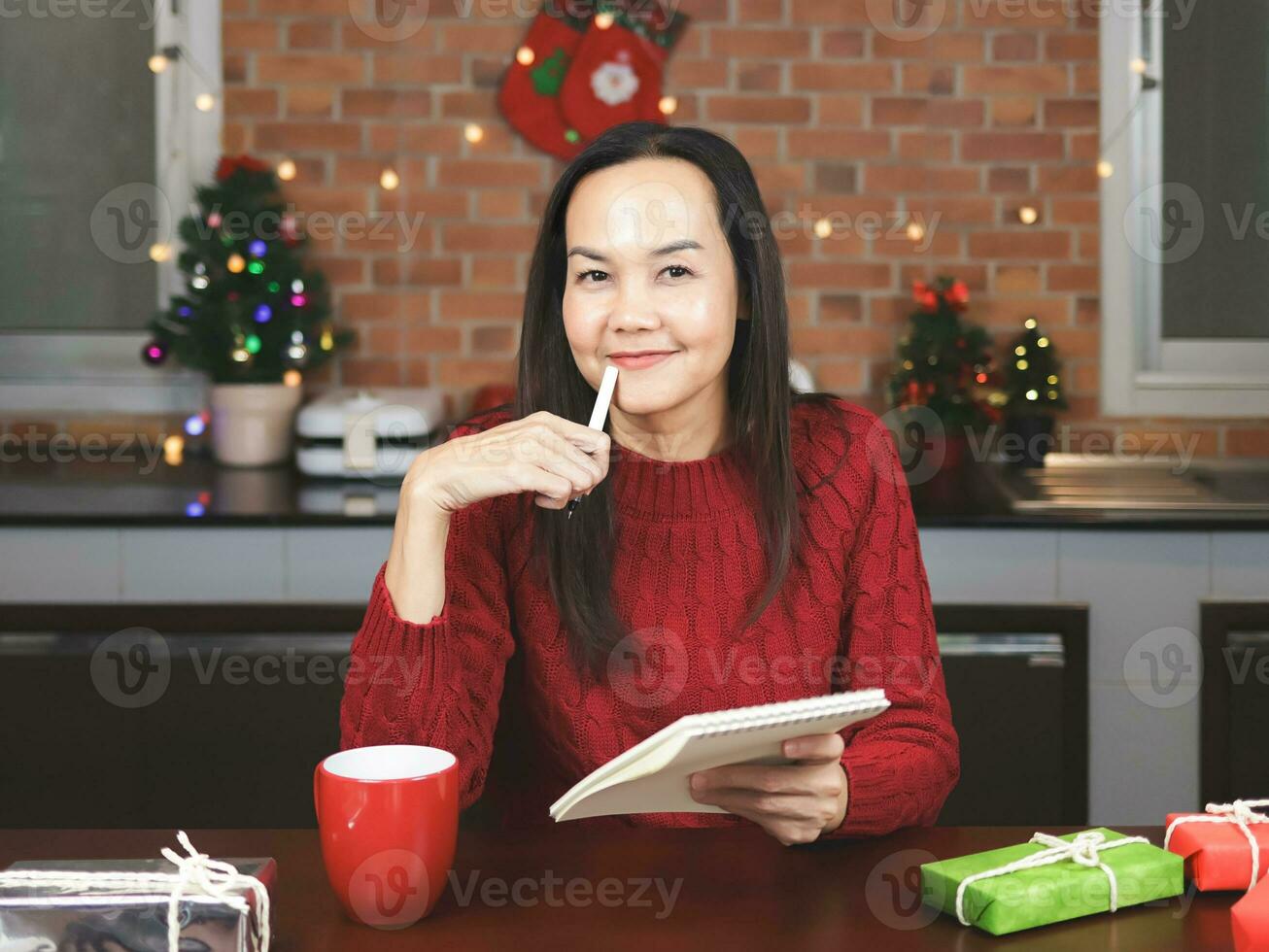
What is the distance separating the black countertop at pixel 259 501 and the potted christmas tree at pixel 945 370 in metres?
0.09

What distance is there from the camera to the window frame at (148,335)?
9.36ft

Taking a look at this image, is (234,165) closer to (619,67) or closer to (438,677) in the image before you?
(619,67)

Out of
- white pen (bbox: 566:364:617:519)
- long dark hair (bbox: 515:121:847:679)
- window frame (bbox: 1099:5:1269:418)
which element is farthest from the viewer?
→ window frame (bbox: 1099:5:1269:418)

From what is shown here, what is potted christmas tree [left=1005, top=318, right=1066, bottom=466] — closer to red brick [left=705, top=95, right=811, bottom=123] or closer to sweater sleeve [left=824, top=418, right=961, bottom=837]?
red brick [left=705, top=95, right=811, bottom=123]

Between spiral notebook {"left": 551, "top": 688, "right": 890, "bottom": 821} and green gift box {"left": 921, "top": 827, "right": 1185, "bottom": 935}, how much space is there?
0.14 m

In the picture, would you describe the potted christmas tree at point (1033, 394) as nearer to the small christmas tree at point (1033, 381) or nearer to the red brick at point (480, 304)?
the small christmas tree at point (1033, 381)

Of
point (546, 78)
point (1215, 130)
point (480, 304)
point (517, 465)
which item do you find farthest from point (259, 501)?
point (1215, 130)

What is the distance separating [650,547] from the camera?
1540mm

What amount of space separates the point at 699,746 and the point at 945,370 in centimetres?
194

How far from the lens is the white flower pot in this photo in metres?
2.72

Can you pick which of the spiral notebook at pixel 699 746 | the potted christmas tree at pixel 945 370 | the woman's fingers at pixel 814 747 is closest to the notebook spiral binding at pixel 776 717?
the spiral notebook at pixel 699 746

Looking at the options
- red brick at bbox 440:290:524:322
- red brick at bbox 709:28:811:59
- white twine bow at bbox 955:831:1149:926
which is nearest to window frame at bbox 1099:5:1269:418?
red brick at bbox 709:28:811:59

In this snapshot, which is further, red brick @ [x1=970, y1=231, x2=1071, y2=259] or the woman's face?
red brick @ [x1=970, y1=231, x2=1071, y2=259]

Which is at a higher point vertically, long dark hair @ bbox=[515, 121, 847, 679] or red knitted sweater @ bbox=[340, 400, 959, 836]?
long dark hair @ bbox=[515, 121, 847, 679]
